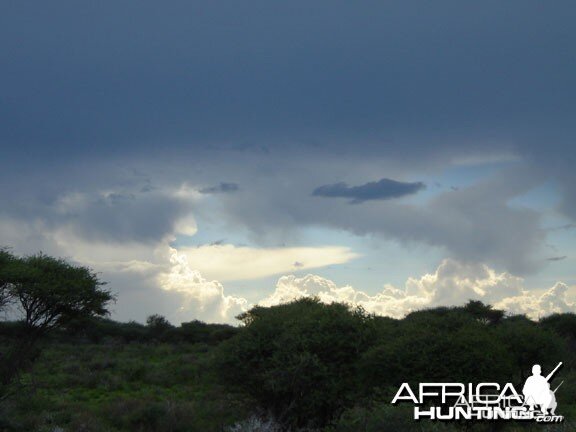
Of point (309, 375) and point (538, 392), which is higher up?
point (309, 375)

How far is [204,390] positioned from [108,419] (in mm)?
11281

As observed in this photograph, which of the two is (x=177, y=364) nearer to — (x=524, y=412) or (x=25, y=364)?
(x=25, y=364)

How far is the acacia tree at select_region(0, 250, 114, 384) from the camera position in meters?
33.9

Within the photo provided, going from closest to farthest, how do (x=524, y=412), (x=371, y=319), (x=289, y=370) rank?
(x=524, y=412) < (x=289, y=370) < (x=371, y=319)

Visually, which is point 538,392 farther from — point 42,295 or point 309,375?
point 42,295

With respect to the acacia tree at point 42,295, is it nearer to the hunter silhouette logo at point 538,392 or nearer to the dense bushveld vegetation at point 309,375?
the dense bushveld vegetation at point 309,375

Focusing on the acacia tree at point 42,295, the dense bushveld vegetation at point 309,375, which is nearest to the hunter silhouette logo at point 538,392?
the dense bushveld vegetation at point 309,375

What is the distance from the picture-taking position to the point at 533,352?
3578 cm

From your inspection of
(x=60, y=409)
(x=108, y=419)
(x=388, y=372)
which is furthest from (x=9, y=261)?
(x=388, y=372)

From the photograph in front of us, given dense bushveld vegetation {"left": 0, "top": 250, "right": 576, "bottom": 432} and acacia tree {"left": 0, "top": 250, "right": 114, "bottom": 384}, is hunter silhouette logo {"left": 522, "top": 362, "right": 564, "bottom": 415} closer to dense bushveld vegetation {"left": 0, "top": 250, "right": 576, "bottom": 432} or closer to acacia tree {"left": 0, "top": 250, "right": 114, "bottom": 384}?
dense bushveld vegetation {"left": 0, "top": 250, "right": 576, "bottom": 432}

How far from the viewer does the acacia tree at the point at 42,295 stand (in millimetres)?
33938

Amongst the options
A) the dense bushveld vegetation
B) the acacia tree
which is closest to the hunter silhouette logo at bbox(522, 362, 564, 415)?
the dense bushveld vegetation

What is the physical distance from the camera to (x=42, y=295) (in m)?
34.3

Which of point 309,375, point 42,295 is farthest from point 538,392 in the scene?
point 42,295
